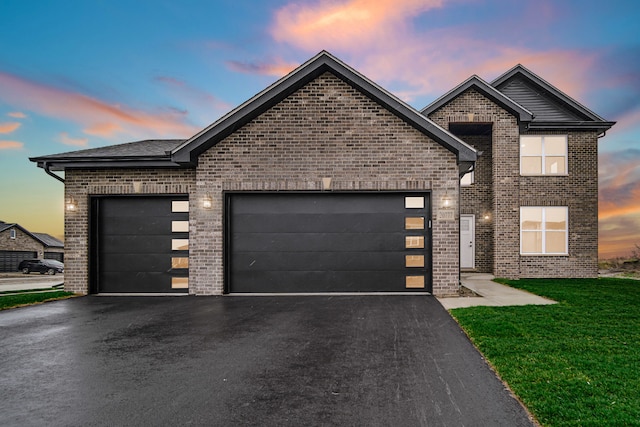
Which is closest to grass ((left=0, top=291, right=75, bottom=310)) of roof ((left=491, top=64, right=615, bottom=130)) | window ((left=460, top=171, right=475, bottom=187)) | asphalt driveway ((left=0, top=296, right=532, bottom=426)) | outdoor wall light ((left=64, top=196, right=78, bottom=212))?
asphalt driveway ((left=0, top=296, right=532, bottom=426))

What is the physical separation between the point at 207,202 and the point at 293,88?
3.81 m

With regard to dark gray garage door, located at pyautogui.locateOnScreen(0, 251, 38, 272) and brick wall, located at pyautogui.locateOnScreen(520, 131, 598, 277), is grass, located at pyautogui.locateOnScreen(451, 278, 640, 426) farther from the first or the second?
dark gray garage door, located at pyautogui.locateOnScreen(0, 251, 38, 272)

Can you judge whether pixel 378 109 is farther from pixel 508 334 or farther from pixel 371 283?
pixel 508 334

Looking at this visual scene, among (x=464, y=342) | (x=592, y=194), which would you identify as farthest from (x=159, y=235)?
(x=592, y=194)

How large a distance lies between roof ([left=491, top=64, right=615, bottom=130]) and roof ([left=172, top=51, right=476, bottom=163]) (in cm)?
776

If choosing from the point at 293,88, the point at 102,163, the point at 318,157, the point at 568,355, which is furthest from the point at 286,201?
the point at 568,355

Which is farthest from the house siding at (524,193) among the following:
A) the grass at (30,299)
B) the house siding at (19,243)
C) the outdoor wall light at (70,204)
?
the house siding at (19,243)

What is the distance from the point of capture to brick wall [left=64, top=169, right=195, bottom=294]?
10.1 m

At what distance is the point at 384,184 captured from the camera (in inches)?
381

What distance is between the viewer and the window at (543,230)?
14984 mm

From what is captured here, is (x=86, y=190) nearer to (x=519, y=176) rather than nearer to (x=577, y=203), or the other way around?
(x=519, y=176)

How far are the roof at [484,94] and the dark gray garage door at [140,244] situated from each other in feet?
32.8

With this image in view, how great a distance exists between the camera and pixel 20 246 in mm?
41438

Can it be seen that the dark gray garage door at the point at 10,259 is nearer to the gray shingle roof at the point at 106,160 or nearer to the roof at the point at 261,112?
the gray shingle roof at the point at 106,160
